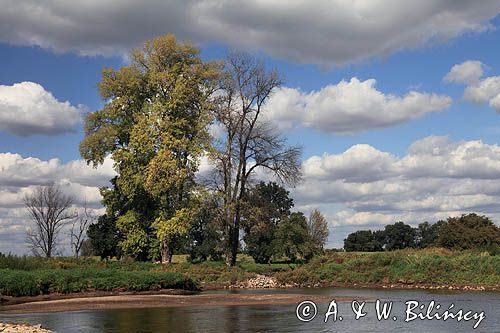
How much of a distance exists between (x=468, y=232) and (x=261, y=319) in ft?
141

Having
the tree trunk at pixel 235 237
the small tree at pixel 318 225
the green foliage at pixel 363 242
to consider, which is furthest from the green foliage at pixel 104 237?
the green foliage at pixel 363 242

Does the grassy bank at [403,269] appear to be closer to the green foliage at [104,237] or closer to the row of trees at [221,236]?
the row of trees at [221,236]

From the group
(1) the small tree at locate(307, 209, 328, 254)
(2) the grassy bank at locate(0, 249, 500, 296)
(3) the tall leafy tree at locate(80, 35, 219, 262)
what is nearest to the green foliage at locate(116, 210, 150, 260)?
(3) the tall leafy tree at locate(80, 35, 219, 262)

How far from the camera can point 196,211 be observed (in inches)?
2051

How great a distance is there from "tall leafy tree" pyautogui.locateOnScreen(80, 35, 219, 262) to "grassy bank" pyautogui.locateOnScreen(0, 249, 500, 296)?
5586mm

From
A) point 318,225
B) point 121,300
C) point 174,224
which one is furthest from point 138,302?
point 318,225

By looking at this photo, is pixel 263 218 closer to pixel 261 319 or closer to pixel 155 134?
pixel 155 134

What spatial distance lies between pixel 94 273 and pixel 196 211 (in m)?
15.1

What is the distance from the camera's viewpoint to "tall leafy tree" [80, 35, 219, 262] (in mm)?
52000

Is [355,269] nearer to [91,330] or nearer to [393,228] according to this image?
[91,330]

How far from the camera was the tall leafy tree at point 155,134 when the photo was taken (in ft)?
171

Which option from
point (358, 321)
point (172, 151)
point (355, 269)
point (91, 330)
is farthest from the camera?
point (172, 151)

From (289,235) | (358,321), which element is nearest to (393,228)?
(289,235)

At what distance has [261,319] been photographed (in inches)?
970
